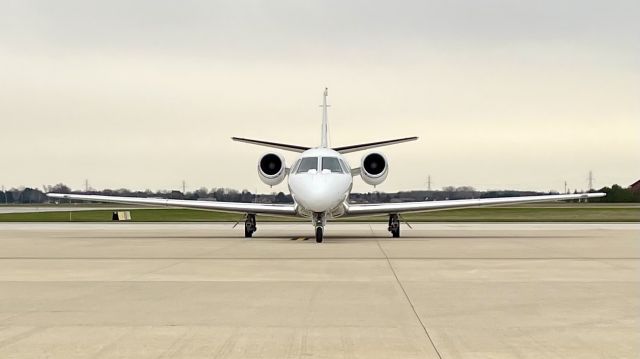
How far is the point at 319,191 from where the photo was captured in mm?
23688

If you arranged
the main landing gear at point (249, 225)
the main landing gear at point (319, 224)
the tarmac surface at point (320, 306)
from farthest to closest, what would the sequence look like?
the main landing gear at point (249, 225) < the main landing gear at point (319, 224) < the tarmac surface at point (320, 306)

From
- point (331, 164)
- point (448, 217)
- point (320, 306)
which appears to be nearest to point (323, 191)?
point (331, 164)

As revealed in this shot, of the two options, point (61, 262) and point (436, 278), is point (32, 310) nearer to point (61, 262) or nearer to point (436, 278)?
point (436, 278)

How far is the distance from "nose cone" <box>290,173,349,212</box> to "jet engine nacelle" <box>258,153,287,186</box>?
9.10 ft

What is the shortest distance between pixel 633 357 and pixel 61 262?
12613mm

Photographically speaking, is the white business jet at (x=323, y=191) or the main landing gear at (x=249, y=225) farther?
the main landing gear at (x=249, y=225)

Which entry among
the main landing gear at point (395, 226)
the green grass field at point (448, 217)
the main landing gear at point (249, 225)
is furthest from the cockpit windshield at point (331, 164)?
the green grass field at point (448, 217)

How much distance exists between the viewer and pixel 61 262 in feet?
52.9

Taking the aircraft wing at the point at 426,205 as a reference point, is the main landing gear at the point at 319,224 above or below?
below

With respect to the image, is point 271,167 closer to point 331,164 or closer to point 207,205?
point 207,205

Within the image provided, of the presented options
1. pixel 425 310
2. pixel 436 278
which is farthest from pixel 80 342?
pixel 436 278

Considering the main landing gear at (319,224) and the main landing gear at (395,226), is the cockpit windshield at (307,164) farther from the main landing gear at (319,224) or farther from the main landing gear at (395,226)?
the main landing gear at (395,226)

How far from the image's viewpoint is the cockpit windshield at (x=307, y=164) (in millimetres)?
25109

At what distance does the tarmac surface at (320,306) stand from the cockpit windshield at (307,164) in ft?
25.3
